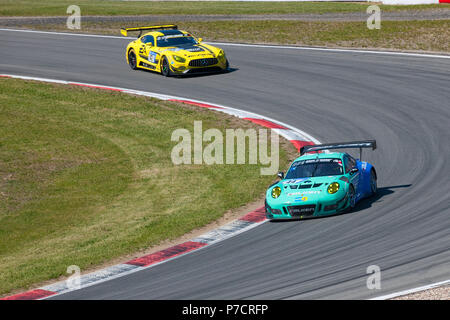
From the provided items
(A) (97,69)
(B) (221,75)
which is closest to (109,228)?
(B) (221,75)

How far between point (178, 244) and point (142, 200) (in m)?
3.50

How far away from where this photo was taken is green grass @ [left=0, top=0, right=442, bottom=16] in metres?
42.3

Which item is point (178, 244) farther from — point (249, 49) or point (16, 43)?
point (16, 43)

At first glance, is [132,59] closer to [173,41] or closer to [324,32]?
[173,41]

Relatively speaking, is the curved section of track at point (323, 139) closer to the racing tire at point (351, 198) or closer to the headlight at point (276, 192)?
the racing tire at point (351, 198)

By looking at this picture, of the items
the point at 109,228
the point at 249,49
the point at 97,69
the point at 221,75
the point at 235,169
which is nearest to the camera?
the point at 109,228

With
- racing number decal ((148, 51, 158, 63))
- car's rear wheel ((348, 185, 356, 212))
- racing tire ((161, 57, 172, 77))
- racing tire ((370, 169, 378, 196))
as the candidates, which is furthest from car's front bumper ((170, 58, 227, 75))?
car's rear wheel ((348, 185, 356, 212))

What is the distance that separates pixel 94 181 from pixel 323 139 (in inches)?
242

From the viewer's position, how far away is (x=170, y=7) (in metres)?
46.9

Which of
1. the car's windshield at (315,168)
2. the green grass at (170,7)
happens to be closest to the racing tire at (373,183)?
the car's windshield at (315,168)

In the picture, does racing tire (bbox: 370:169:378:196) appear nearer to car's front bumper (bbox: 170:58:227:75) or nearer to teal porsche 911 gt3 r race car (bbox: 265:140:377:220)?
teal porsche 911 gt3 r race car (bbox: 265:140:377:220)

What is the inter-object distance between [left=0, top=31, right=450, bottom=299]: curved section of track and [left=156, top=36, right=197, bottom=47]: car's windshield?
4.20ft
